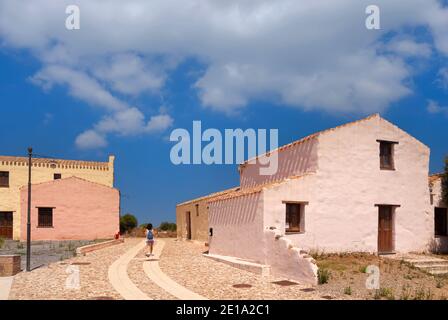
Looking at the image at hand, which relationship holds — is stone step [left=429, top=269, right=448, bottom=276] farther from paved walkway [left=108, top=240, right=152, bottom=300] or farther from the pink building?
paved walkway [left=108, top=240, right=152, bottom=300]

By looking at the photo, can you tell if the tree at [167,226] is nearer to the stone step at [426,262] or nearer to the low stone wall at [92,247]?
the low stone wall at [92,247]

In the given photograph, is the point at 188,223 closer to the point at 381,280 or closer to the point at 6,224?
the point at 6,224

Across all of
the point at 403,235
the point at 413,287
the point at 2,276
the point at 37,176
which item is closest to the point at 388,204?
the point at 403,235

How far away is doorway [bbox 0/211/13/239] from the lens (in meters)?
31.8

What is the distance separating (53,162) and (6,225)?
589 cm

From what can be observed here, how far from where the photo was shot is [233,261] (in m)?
16.1

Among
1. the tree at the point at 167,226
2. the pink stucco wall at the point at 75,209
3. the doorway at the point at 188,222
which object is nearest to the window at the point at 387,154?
the doorway at the point at 188,222

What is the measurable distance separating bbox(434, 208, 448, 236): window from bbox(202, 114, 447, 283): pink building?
0.04 m

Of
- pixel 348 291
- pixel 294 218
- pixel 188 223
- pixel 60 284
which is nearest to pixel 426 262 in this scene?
pixel 294 218

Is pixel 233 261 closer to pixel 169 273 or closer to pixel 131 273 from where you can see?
pixel 169 273

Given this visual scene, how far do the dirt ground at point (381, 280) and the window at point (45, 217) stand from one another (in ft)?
69.2

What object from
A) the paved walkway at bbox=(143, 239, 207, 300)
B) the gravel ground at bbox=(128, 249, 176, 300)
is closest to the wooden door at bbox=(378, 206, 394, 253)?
the paved walkway at bbox=(143, 239, 207, 300)

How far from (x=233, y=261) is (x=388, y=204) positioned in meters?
6.60

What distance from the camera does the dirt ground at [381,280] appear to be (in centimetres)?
1085
